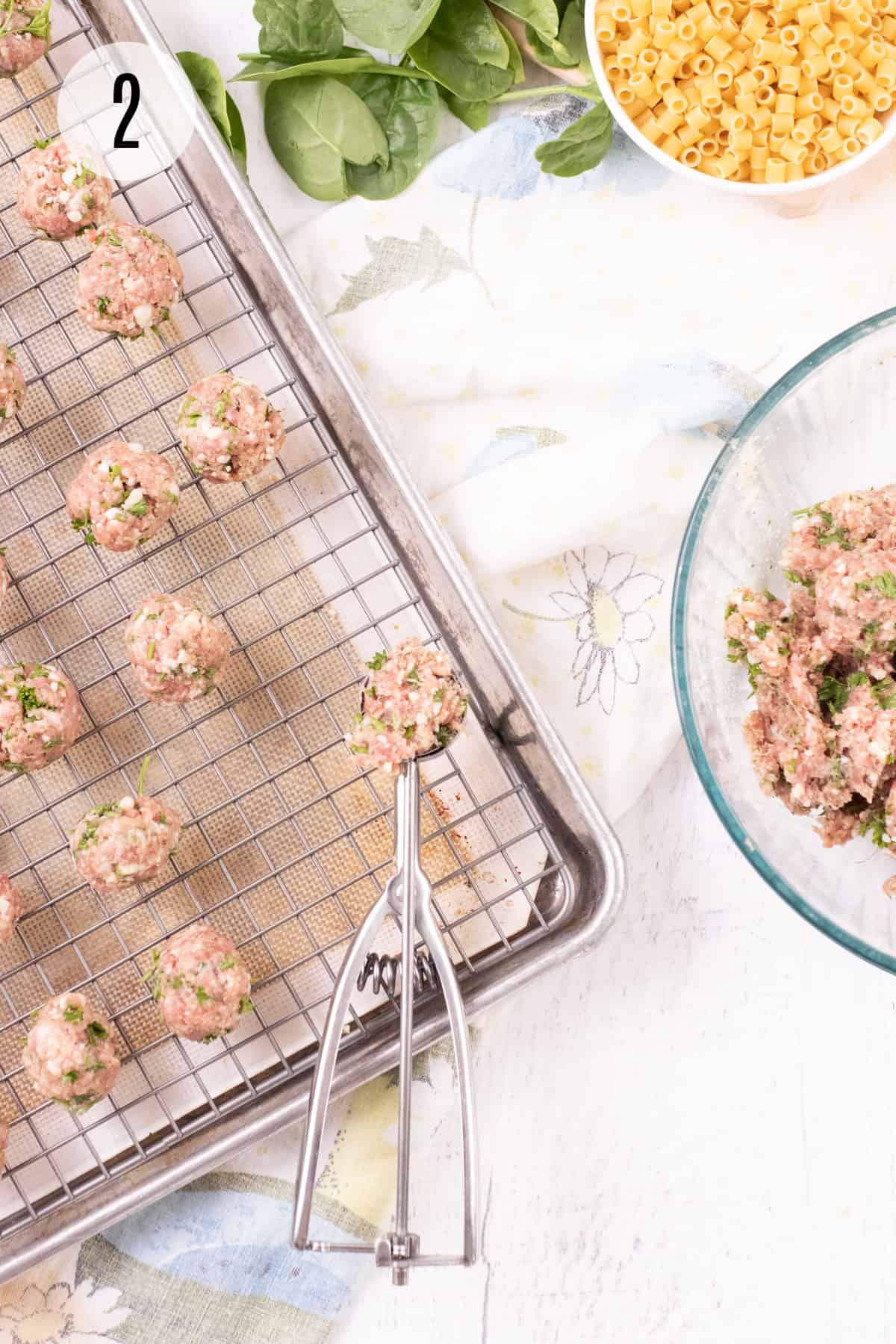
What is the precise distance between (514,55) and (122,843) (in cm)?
129

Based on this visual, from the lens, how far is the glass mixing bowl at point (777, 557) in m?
1.55

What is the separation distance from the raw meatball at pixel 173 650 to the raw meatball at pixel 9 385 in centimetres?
34

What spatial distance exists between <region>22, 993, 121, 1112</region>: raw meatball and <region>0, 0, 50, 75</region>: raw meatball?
132cm

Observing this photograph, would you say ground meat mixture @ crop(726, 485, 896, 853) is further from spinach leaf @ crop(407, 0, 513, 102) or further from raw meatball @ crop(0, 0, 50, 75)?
raw meatball @ crop(0, 0, 50, 75)

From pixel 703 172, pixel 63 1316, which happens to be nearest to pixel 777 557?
pixel 703 172

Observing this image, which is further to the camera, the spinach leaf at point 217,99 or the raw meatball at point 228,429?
the spinach leaf at point 217,99

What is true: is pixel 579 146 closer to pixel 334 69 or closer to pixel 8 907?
pixel 334 69

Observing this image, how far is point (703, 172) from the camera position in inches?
66.5

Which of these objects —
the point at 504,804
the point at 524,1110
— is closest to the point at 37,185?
the point at 504,804

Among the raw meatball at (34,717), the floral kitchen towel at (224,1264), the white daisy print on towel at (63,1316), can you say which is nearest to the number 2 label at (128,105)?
the raw meatball at (34,717)

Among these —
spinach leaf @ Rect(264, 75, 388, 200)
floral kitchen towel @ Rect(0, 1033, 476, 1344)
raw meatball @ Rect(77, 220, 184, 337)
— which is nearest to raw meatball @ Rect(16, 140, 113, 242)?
raw meatball @ Rect(77, 220, 184, 337)

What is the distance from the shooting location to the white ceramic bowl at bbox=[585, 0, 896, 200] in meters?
1.64

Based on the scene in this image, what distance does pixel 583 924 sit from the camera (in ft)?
5.24

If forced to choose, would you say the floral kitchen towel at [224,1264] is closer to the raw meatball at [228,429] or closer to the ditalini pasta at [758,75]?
the raw meatball at [228,429]
